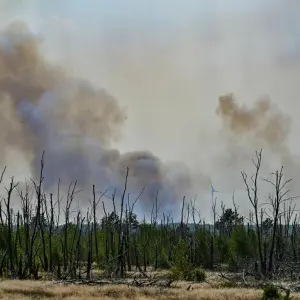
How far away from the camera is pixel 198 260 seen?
56438mm

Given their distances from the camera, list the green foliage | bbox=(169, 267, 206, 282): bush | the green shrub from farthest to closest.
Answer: the green foliage → the green shrub → bbox=(169, 267, 206, 282): bush

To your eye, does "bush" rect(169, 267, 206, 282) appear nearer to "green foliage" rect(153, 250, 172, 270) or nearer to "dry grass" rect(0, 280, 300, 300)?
"dry grass" rect(0, 280, 300, 300)

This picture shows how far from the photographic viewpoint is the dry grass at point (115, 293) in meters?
25.4

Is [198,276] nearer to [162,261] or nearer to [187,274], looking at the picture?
[187,274]

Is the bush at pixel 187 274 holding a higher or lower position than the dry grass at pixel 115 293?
higher

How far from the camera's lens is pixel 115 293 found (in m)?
27.2

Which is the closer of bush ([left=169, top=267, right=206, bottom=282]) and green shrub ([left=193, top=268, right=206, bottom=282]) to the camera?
bush ([left=169, top=267, right=206, bottom=282])

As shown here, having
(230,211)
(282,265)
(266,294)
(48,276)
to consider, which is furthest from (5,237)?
(230,211)

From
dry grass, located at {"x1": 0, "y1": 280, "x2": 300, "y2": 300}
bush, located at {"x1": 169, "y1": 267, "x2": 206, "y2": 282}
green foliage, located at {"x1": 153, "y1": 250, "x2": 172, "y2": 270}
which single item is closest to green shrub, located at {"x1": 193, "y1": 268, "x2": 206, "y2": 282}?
bush, located at {"x1": 169, "y1": 267, "x2": 206, "y2": 282}

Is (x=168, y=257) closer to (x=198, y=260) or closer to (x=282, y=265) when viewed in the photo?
(x=198, y=260)

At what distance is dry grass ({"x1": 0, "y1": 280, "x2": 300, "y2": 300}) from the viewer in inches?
1001

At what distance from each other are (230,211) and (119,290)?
7285 centimetres

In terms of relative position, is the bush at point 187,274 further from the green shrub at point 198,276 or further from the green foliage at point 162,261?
the green foliage at point 162,261

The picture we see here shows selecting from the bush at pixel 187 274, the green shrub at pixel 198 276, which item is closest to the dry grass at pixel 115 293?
the bush at pixel 187 274
